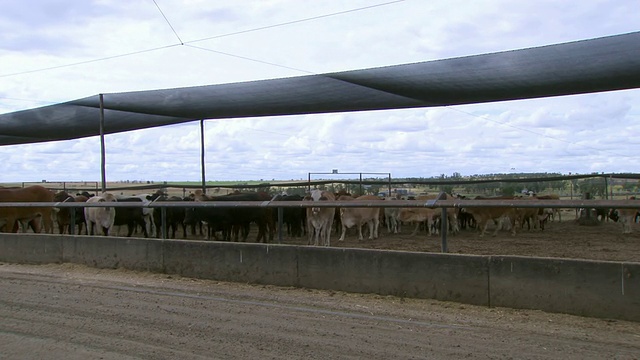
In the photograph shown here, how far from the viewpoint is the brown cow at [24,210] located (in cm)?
1620

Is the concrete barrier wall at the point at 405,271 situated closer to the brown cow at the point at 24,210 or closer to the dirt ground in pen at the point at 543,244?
the brown cow at the point at 24,210

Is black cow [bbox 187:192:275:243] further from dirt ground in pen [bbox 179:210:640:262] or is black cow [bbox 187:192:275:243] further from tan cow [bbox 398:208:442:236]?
tan cow [bbox 398:208:442:236]

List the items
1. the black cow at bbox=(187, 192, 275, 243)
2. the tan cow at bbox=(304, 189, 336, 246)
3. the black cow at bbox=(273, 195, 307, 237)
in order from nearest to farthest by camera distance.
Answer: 1. the tan cow at bbox=(304, 189, 336, 246)
2. the black cow at bbox=(187, 192, 275, 243)
3. the black cow at bbox=(273, 195, 307, 237)

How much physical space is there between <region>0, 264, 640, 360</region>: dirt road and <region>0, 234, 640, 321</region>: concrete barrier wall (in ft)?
0.68

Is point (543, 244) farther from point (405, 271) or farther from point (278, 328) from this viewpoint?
point (278, 328)

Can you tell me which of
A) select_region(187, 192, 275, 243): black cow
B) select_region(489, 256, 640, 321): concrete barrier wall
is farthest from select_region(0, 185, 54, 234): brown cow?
select_region(489, 256, 640, 321): concrete barrier wall

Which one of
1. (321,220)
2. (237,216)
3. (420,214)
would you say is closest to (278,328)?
(321,220)

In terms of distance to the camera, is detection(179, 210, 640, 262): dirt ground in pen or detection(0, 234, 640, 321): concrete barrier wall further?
detection(179, 210, 640, 262): dirt ground in pen

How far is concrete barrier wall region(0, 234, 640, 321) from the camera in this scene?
6.90m

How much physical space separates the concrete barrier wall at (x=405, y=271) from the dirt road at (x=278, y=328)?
208 millimetres

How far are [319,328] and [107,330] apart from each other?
2464 mm

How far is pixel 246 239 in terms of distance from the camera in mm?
19062

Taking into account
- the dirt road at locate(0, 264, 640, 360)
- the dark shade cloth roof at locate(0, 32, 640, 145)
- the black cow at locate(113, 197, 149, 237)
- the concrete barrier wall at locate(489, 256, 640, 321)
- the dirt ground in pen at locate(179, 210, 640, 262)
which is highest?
the dark shade cloth roof at locate(0, 32, 640, 145)

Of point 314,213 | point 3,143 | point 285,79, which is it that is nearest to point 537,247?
point 314,213
